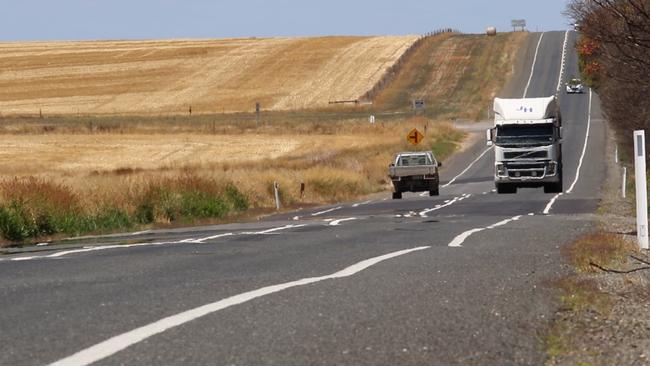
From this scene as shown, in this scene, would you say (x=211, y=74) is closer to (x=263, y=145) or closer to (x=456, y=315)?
(x=263, y=145)

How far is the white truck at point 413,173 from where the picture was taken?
160 ft

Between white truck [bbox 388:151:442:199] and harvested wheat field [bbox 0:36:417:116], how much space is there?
154 feet

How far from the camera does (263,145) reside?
233 feet

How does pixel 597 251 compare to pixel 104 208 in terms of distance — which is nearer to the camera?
pixel 597 251

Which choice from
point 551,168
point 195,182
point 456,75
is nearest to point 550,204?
point 551,168

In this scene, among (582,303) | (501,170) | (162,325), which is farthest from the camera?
(501,170)

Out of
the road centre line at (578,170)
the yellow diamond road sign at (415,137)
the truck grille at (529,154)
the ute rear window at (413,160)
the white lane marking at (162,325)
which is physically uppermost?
the white lane marking at (162,325)

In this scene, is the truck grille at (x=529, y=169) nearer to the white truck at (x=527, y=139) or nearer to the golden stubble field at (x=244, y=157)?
the white truck at (x=527, y=139)

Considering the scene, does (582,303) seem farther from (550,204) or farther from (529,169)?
(529,169)

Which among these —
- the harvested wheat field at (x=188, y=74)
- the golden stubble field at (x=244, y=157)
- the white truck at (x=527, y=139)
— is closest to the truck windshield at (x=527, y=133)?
the white truck at (x=527, y=139)

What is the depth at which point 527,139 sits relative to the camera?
40750mm

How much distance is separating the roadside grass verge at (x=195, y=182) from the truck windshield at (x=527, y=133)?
→ 335 inches

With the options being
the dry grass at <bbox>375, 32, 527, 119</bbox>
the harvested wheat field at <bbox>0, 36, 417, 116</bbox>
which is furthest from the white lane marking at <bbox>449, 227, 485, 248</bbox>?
the harvested wheat field at <bbox>0, 36, 417, 116</bbox>

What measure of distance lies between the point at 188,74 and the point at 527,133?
7703cm
